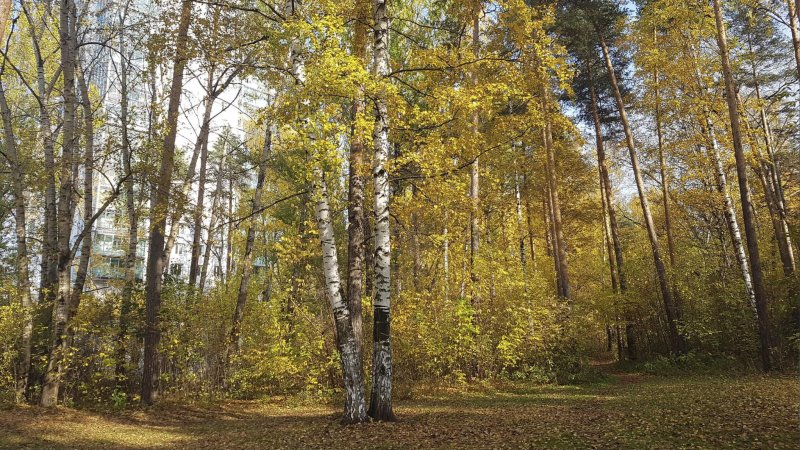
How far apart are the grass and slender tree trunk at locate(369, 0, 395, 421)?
1.41ft

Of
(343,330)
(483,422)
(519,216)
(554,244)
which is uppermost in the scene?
(519,216)

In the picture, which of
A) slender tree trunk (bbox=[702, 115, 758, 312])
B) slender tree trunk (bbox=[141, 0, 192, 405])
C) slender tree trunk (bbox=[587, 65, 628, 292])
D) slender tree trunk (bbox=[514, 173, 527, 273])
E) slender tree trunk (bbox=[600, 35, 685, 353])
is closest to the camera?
slender tree trunk (bbox=[141, 0, 192, 405])

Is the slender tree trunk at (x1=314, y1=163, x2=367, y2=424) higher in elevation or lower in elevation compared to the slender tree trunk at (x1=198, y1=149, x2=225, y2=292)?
lower

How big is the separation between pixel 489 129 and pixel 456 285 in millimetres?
4912

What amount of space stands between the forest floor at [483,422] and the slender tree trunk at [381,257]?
1.61 feet

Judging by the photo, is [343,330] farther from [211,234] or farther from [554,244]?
[554,244]

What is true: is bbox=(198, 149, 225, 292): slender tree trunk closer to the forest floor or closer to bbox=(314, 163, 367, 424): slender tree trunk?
bbox=(314, 163, 367, 424): slender tree trunk

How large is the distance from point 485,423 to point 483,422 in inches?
4.3

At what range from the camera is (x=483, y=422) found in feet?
23.7

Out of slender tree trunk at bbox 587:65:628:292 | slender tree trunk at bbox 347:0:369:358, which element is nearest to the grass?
slender tree trunk at bbox 347:0:369:358

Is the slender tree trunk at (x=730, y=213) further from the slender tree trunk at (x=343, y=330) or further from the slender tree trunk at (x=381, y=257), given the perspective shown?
the slender tree trunk at (x=343, y=330)

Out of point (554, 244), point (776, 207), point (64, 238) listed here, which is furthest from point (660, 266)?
point (64, 238)

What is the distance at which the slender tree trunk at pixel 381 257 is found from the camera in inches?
281

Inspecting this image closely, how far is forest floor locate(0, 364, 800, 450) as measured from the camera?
18.1 ft
